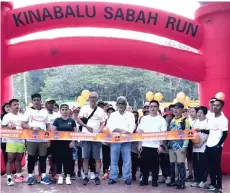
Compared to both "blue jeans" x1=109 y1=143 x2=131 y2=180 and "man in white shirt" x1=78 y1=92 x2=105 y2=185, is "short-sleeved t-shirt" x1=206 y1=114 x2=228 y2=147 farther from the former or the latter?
"man in white shirt" x1=78 y1=92 x2=105 y2=185

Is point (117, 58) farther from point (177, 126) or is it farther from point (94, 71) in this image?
point (94, 71)

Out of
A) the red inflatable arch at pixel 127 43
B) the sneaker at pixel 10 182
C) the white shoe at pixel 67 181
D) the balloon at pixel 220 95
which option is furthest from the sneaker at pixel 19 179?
the balloon at pixel 220 95

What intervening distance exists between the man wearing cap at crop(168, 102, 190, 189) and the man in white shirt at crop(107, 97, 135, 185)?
2.33 ft

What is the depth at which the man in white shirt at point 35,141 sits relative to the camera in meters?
5.68

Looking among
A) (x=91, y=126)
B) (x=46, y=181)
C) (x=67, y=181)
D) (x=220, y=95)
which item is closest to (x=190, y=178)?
(x=220, y=95)

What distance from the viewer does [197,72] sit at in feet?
21.7

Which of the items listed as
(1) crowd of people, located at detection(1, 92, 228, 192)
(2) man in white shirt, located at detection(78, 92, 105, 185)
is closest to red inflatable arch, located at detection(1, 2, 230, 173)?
(1) crowd of people, located at detection(1, 92, 228, 192)

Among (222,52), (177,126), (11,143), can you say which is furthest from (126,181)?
(222,52)

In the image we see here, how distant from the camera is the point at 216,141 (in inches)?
194

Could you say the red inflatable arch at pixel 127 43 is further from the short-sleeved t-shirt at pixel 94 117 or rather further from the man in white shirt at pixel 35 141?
the short-sleeved t-shirt at pixel 94 117

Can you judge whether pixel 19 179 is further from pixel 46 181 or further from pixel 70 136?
pixel 70 136

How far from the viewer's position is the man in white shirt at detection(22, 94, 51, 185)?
18.6 ft

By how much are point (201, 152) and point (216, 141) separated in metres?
0.67

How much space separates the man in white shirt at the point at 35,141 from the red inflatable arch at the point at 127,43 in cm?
123
